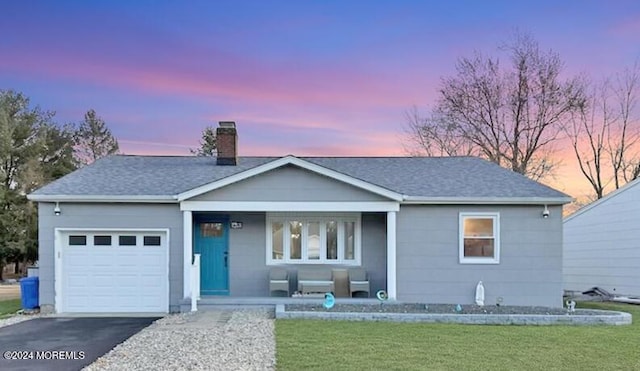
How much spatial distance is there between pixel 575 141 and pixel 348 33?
19737mm

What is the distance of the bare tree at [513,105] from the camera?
29.3 m

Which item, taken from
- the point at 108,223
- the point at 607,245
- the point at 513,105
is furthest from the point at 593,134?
the point at 108,223

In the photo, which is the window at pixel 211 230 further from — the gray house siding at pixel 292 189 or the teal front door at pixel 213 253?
the gray house siding at pixel 292 189

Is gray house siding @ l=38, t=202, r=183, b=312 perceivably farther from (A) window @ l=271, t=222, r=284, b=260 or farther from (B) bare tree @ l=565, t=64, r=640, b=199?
(B) bare tree @ l=565, t=64, r=640, b=199

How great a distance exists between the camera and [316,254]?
49.9 ft

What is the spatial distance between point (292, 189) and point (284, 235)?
5.77 ft

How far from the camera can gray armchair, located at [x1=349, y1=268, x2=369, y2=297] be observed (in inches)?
569

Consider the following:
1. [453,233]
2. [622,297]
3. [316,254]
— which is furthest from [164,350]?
[622,297]

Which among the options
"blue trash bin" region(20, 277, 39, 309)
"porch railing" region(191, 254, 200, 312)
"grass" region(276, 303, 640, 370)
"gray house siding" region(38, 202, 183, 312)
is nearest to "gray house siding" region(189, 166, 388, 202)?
"gray house siding" region(38, 202, 183, 312)

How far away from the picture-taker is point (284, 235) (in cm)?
1516

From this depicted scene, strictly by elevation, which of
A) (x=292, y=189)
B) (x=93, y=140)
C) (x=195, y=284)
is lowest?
(x=195, y=284)

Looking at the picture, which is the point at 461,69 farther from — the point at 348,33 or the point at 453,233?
the point at 453,233

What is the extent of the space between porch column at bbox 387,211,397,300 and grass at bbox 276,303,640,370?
2.87 m

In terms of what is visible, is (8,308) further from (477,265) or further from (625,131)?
(625,131)
